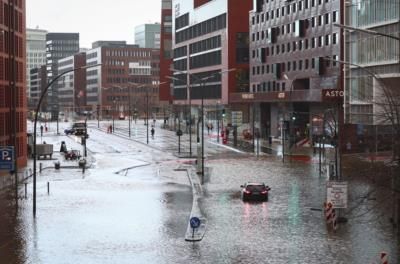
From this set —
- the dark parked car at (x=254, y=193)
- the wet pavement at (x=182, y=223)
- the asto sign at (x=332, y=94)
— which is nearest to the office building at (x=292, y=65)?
the asto sign at (x=332, y=94)

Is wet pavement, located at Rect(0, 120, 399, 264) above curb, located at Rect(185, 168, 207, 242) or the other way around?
the other way around

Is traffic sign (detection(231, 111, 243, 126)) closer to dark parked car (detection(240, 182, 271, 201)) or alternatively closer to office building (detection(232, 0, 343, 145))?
office building (detection(232, 0, 343, 145))

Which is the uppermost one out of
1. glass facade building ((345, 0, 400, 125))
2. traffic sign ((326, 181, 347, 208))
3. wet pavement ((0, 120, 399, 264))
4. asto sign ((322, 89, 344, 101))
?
glass facade building ((345, 0, 400, 125))

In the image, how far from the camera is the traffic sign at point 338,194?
3475 centimetres

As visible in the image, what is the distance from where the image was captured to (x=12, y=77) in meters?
64.7

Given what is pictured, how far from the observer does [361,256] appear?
27.2 meters

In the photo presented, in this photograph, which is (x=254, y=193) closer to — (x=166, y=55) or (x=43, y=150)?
(x=43, y=150)

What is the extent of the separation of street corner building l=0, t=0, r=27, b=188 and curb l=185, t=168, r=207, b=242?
13676 mm

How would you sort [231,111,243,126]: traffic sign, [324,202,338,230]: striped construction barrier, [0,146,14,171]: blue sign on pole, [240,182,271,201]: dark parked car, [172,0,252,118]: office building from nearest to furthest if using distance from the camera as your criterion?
[324,202,338,230]: striped construction barrier
[0,146,14,171]: blue sign on pole
[240,182,271,201]: dark parked car
[231,111,243,126]: traffic sign
[172,0,252,118]: office building

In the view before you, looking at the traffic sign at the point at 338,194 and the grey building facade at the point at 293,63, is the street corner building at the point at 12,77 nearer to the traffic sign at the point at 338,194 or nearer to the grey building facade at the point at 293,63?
the traffic sign at the point at 338,194

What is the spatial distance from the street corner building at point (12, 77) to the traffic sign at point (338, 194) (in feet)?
94.8

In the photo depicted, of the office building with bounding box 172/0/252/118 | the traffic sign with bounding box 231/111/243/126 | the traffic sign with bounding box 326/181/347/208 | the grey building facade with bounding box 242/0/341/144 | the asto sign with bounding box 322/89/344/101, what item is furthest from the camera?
the office building with bounding box 172/0/252/118

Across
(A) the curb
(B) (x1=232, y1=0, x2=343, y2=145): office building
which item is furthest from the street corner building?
(B) (x1=232, y1=0, x2=343, y2=145): office building

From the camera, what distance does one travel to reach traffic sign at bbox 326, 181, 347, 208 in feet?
114
